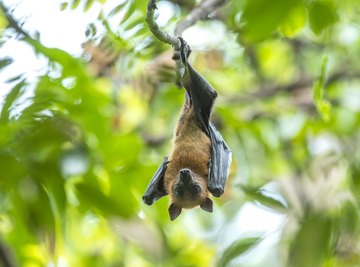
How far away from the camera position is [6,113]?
11.7 ft

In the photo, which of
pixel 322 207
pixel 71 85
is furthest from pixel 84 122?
pixel 322 207

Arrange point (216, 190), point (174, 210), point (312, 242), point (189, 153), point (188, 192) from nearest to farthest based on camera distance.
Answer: point (312, 242), point (216, 190), point (189, 153), point (188, 192), point (174, 210)

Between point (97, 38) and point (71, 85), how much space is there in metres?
0.56

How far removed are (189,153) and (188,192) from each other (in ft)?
0.92

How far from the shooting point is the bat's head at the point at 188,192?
4422mm

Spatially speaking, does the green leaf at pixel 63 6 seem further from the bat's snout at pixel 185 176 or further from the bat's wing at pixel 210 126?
the bat's snout at pixel 185 176

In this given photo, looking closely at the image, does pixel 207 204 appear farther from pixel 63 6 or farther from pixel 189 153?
pixel 63 6

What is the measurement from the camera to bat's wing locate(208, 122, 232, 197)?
4.10 meters

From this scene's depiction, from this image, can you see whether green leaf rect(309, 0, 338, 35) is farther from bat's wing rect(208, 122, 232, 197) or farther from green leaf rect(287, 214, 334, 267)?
bat's wing rect(208, 122, 232, 197)

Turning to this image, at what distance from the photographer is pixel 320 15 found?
11.3 feet

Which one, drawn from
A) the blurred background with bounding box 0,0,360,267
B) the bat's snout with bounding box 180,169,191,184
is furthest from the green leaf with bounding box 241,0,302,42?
the bat's snout with bounding box 180,169,191,184

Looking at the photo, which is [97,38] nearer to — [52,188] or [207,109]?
[207,109]

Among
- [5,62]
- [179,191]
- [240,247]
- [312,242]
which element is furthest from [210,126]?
[5,62]

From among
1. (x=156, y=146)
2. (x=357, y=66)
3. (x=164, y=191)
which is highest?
(x=164, y=191)
